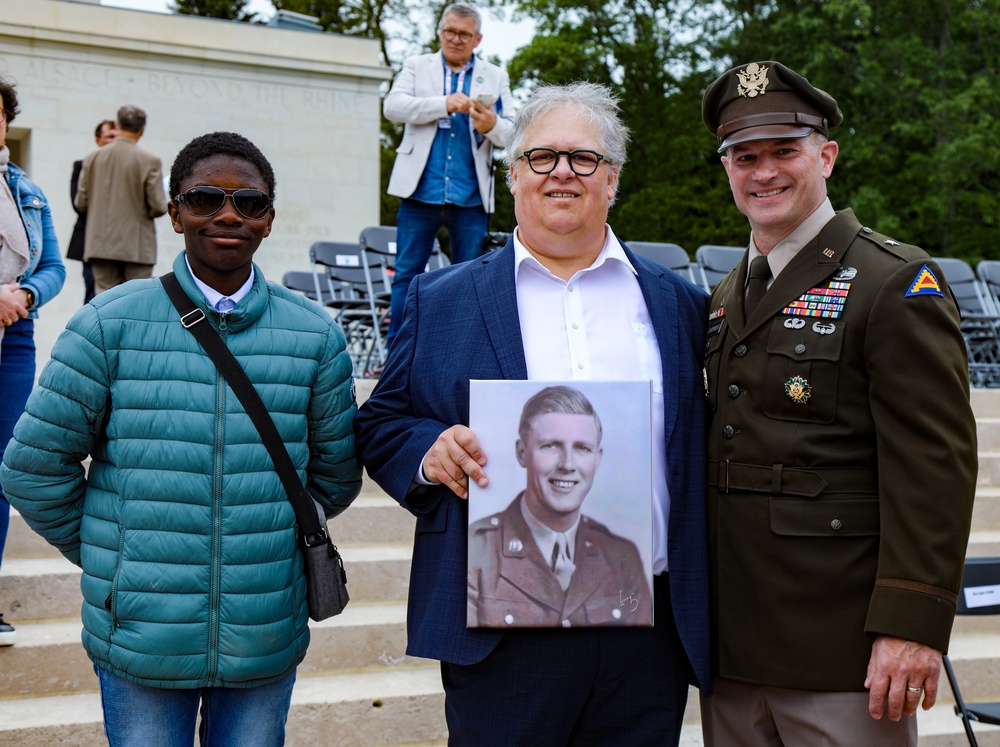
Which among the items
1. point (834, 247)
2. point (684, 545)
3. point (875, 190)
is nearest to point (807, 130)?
point (834, 247)

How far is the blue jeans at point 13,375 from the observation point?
3.82 m

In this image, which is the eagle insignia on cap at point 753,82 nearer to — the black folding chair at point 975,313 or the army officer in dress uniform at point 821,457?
the army officer in dress uniform at point 821,457

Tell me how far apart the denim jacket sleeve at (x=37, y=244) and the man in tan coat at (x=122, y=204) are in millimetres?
4648

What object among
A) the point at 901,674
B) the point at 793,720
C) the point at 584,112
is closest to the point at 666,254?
the point at 584,112

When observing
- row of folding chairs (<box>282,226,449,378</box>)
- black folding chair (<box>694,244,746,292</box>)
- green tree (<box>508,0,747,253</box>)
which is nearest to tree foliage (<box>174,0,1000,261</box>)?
green tree (<box>508,0,747,253</box>)

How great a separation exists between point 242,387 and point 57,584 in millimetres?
2441

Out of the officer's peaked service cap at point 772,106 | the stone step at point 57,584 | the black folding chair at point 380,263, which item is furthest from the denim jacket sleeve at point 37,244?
the black folding chair at point 380,263

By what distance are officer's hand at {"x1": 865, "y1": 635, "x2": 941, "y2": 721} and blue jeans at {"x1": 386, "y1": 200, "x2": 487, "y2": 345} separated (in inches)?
180

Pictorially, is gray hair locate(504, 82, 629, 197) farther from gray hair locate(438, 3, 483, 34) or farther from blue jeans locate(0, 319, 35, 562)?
gray hair locate(438, 3, 483, 34)

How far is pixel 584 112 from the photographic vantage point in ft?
8.25

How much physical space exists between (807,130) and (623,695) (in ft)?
4.67

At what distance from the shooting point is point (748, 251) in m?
2.78

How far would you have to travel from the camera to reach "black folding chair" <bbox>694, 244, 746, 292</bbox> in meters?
10.8

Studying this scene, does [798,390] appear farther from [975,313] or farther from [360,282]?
[975,313]
